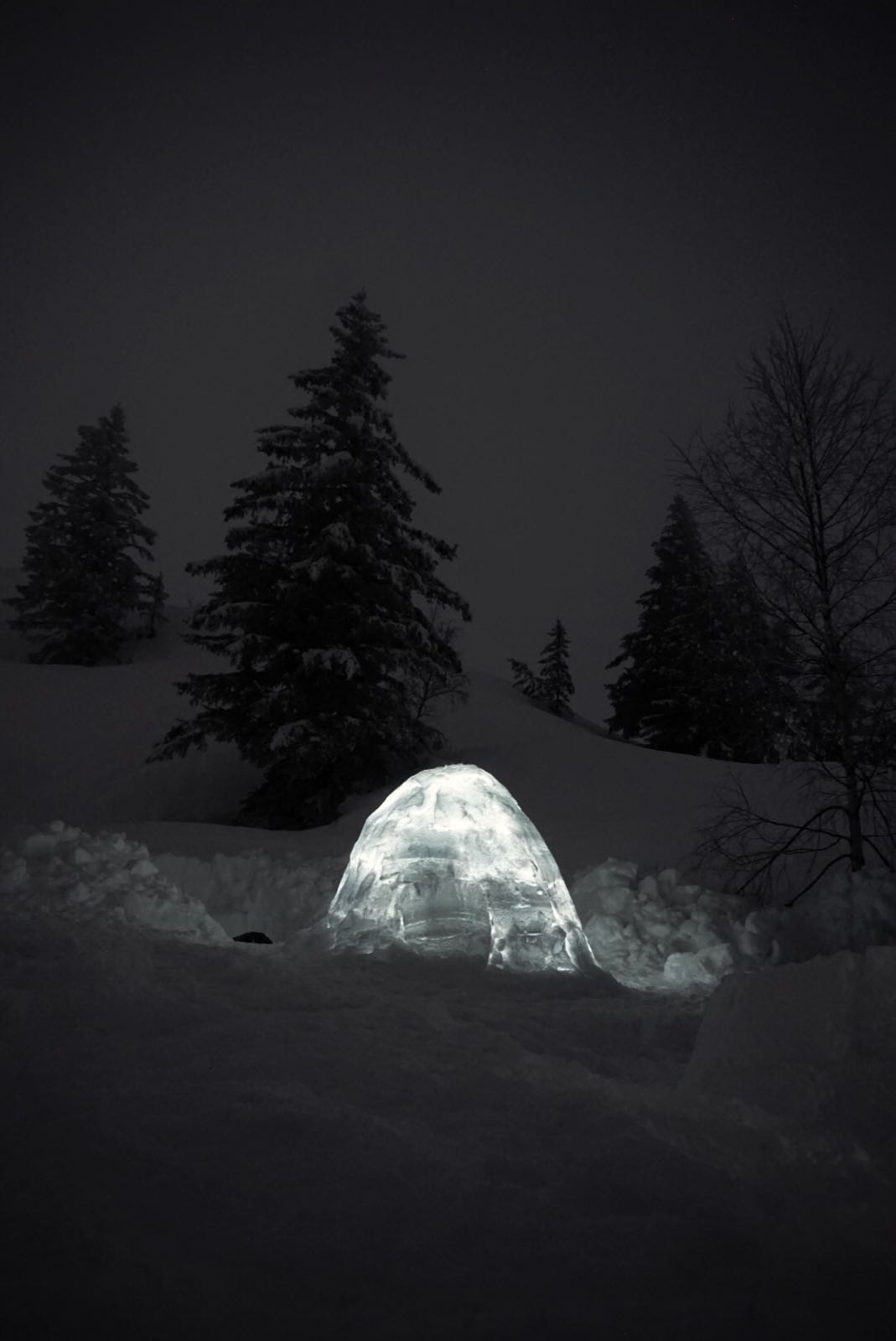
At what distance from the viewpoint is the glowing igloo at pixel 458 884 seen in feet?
14.9

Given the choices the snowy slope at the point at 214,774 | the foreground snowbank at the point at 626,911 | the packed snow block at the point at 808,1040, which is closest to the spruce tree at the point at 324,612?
the snowy slope at the point at 214,774

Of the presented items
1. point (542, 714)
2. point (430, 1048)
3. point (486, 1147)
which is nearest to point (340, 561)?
point (430, 1048)

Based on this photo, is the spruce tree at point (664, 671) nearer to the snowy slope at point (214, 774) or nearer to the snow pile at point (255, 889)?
the snowy slope at point (214, 774)

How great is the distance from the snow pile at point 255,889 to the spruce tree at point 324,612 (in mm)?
2935

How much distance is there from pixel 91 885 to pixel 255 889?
2.58m

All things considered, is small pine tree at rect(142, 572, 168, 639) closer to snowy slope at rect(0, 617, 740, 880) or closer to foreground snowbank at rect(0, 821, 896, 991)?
snowy slope at rect(0, 617, 740, 880)

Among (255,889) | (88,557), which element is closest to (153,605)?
(88,557)

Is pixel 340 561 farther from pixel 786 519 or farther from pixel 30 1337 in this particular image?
pixel 30 1337

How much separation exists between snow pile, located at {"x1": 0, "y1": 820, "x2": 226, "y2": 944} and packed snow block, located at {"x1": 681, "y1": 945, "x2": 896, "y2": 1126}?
357 cm

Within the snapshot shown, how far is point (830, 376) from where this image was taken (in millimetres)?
6355

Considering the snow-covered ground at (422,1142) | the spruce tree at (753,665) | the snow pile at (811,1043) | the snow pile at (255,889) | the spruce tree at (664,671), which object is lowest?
the snow pile at (255,889)

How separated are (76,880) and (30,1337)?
4277 millimetres

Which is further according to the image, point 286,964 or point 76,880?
point 76,880

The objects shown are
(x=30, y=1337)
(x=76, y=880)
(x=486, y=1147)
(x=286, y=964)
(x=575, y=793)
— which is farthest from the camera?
(x=575, y=793)
